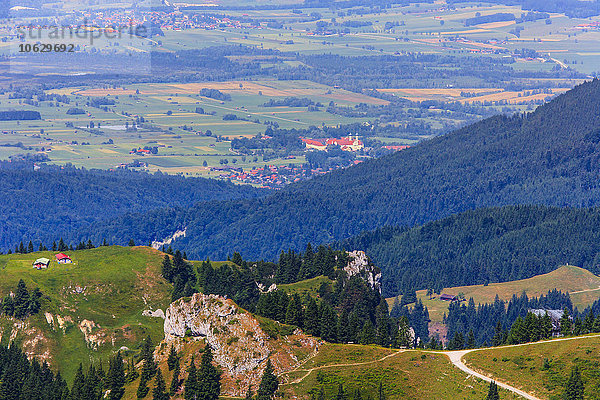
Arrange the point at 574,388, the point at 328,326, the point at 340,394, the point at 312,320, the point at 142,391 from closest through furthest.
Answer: the point at 574,388
the point at 340,394
the point at 142,391
the point at 328,326
the point at 312,320

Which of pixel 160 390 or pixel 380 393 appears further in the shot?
pixel 160 390

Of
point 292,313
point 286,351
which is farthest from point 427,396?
point 292,313

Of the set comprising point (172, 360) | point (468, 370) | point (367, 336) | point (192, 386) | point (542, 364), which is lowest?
point (367, 336)

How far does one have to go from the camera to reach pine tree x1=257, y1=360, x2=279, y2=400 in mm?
147125

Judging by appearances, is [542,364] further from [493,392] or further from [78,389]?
[78,389]

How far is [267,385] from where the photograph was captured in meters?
148

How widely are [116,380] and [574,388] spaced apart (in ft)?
214

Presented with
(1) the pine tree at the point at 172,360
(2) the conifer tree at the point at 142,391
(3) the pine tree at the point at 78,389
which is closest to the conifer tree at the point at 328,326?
(1) the pine tree at the point at 172,360

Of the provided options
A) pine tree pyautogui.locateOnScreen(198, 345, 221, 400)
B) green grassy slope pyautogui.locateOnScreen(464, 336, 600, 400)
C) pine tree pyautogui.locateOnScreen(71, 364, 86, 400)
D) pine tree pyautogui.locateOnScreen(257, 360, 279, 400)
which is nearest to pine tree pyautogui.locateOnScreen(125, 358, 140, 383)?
pine tree pyautogui.locateOnScreen(71, 364, 86, 400)

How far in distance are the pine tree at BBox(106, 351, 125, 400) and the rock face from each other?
6.57 m

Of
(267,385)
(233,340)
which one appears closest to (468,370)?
(267,385)

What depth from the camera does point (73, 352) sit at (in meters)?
198

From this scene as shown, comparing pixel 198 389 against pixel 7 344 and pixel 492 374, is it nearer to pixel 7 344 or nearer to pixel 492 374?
pixel 492 374

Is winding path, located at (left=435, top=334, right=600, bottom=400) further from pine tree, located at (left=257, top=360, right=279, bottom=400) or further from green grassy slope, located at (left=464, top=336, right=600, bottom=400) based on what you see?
pine tree, located at (left=257, top=360, right=279, bottom=400)
